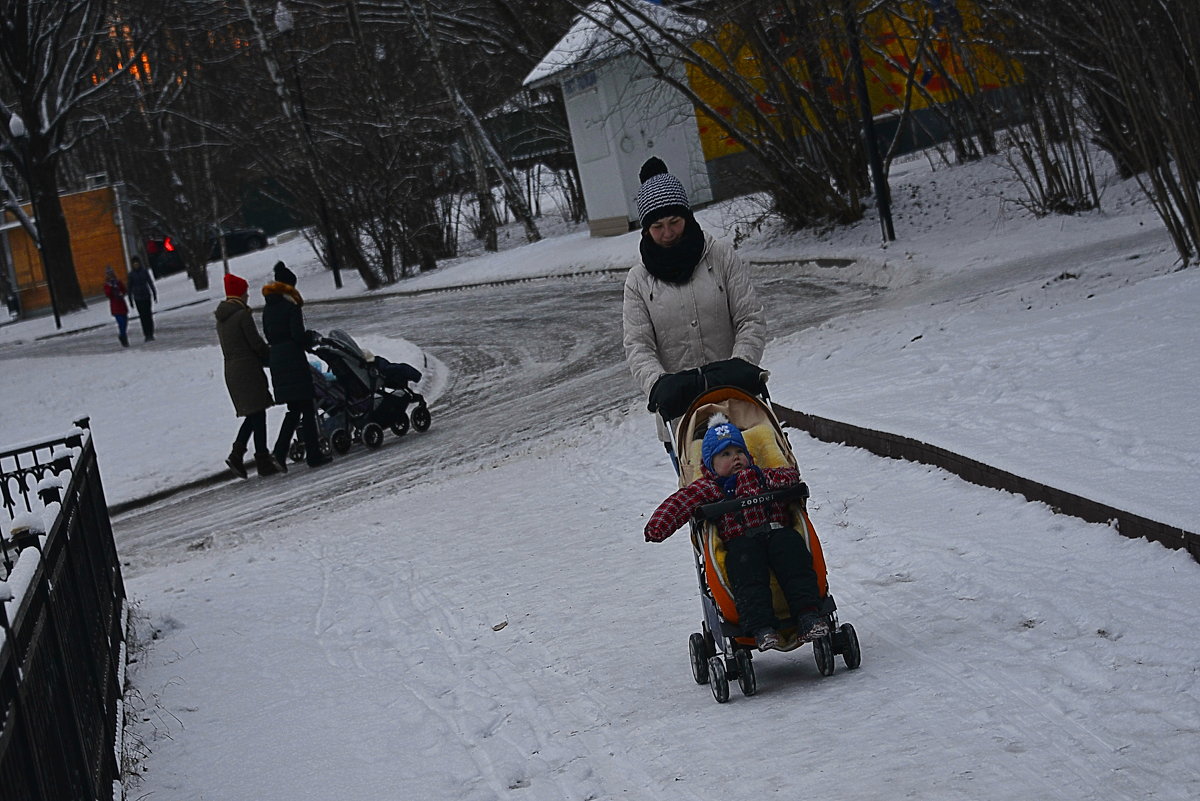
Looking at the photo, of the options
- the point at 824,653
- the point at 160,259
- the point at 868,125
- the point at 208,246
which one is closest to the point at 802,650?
the point at 824,653

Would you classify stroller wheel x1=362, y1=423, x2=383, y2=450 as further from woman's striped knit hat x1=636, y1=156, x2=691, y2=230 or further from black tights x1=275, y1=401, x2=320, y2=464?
woman's striped knit hat x1=636, y1=156, x2=691, y2=230

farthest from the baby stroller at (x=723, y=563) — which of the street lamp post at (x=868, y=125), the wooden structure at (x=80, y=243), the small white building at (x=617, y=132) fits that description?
the wooden structure at (x=80, y=243)

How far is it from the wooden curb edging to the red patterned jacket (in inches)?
69.5

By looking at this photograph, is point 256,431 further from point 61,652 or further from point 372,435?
point 61,652

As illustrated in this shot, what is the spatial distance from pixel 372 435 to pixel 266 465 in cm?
121

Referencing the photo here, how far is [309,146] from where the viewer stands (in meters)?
36.7

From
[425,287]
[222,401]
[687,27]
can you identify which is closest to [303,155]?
[425,287]

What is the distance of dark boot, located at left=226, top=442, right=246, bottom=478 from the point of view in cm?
1534

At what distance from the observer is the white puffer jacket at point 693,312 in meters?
6.48

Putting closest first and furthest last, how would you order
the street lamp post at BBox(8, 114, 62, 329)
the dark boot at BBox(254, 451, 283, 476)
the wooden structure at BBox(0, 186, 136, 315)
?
1. the dark boot at BBox(254, 451, 283, 476)
2. the street lamp post at BBox(8, 114, 62, 329)
3. the wooden structure at BBox(0, 186, 136, 315)

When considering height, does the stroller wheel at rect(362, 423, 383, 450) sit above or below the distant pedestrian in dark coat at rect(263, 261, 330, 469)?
below

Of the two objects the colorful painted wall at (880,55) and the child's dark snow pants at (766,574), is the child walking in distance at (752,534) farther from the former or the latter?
the colorful painted wall at (880,55)

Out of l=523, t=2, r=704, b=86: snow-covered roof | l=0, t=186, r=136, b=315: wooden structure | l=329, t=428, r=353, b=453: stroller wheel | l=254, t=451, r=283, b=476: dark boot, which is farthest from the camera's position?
l=0, t=186, r=136, b=315: wooden structure

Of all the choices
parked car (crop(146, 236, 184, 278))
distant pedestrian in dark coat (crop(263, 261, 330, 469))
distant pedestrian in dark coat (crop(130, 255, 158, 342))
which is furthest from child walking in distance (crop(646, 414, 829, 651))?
parked car (crop(146, 236, 184, 278))
